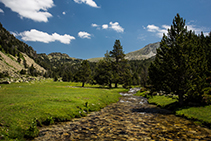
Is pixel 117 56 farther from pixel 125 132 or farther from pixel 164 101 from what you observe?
pixel 125 132

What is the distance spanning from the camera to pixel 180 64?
67.6ft

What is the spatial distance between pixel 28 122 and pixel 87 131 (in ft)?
21.9

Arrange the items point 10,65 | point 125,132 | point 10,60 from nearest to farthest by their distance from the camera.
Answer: point 125,132 < point 10,65 < point 10,60

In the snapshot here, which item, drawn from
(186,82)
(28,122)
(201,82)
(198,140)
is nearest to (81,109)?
(28,122)

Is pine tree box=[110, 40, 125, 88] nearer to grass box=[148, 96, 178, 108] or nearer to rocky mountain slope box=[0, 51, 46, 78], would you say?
grass box=[148, 96, 178, 108]

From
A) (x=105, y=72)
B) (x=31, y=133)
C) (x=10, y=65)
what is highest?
(x=10, y=65)

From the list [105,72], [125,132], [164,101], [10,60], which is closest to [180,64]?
[164,101]

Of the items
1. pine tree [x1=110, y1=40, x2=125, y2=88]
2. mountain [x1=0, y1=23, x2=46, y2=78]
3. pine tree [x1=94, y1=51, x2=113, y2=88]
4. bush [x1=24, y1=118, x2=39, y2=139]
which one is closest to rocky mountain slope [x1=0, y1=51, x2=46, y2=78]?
mountain [x1=0, y1=23, x2=46, y2=78]

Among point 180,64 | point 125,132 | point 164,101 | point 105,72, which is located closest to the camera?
point 125,132

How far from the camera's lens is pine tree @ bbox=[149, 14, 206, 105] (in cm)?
1911

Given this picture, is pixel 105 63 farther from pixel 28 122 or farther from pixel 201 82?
pixel 28 122

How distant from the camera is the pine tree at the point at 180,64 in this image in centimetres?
1911

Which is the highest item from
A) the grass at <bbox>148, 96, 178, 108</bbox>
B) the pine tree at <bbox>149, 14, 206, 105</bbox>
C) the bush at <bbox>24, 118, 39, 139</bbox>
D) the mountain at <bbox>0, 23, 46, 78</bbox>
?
the mountain at <bbox>0, 23, 46, 78</bbox>

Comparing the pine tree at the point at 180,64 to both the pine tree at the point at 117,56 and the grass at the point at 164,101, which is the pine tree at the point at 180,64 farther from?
the pine tree at the point at 117,56
